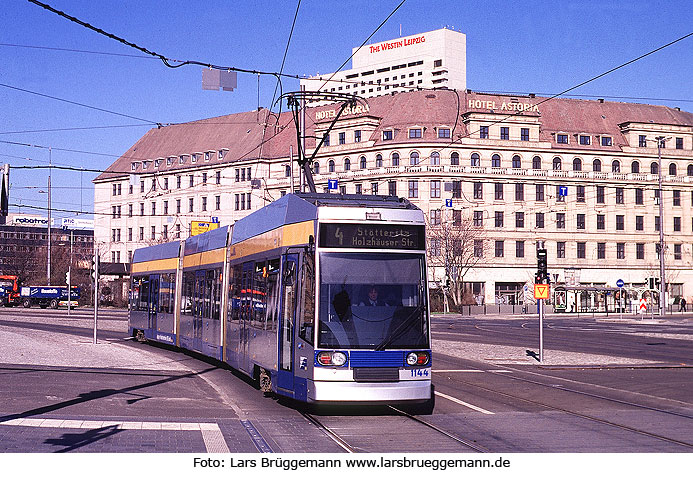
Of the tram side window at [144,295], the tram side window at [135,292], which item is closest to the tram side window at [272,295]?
the tram side window at [144,295]

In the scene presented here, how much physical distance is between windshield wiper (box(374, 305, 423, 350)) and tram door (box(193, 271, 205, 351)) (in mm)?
10432

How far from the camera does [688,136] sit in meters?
90.2

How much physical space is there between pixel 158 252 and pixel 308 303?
17323 millimetres

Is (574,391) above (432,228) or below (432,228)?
below

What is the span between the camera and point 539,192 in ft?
287

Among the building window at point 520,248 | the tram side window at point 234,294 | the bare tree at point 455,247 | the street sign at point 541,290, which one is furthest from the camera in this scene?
the building window at point 520,248

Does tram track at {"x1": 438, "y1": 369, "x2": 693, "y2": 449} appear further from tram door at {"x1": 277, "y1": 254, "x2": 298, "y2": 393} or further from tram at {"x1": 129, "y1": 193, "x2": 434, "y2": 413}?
tram door at {"x1": 277, "y1": 254, "x2": 298, "y2": 393}

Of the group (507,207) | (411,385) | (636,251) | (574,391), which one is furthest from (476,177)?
(411,385)

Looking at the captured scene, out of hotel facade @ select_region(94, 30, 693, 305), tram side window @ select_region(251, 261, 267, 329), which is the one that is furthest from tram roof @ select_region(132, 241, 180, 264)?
hotel facade @ select_region(94, 30, 693, 305)

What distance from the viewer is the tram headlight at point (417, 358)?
13195mm

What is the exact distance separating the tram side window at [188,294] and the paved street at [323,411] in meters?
1.40

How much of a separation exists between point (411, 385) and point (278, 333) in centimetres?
262

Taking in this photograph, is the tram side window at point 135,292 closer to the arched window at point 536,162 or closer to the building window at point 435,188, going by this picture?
the building window at point 435,188
